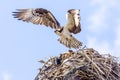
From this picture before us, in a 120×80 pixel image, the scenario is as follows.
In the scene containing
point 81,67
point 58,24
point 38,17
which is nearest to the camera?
point 81,67

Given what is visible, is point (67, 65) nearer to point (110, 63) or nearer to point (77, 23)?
point (110, 63)

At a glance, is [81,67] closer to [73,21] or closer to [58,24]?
[73,21]

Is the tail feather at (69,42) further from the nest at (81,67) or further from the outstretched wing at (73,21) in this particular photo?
the nest at (81,67)

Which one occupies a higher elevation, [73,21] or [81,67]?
[73,21]

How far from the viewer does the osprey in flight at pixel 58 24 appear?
13594 millimetres

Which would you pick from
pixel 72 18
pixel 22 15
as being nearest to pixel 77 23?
pixel 72 18

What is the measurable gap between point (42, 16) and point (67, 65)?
6.93 ft

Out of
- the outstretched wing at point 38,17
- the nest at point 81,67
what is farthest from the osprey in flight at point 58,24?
the nest at point 81,67

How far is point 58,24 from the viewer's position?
45.6 ft

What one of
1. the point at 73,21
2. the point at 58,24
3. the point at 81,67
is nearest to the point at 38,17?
the point at 58,24

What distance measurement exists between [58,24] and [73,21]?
0.37 metres

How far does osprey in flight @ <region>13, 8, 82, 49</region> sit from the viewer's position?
1359 centimetres

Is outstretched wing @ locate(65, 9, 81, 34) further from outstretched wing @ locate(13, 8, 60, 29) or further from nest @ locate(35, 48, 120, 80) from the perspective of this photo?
nest @ locate(35, 48, 120, 80)

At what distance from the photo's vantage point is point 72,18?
44.9ft
